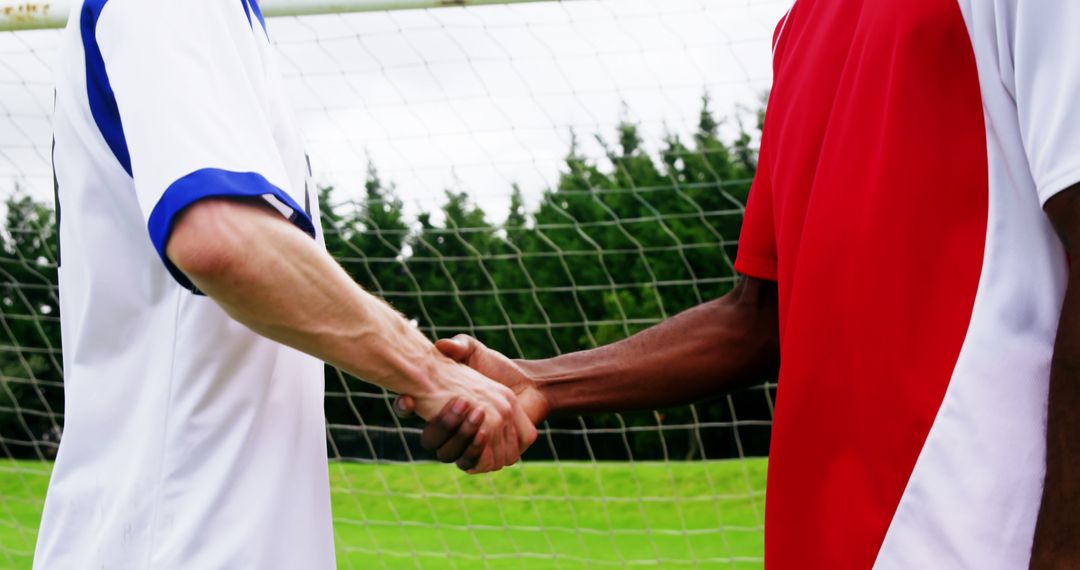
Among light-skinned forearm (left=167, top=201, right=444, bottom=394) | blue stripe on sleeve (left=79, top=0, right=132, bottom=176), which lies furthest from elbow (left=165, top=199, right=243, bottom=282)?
blue stripe on sleeve (left=79, top=0, right=132, bottom=176)

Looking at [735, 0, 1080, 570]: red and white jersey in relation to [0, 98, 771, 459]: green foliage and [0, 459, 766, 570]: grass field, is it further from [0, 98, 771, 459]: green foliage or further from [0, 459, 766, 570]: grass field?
[0, 459, 766, 570]: grass field

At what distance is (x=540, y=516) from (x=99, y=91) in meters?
5.18

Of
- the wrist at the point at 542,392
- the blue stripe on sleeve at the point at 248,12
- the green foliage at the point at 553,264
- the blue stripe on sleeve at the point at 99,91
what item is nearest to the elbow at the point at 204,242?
the blue stripe on sleeve at the point at 99,91

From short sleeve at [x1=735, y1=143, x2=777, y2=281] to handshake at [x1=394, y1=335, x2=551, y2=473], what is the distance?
18.5 inches

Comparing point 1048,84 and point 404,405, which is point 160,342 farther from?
point 1048,84

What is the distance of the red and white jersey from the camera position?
3.46 feet

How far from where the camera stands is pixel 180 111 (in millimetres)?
1205

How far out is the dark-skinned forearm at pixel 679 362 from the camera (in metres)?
1.77

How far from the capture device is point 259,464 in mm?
1323

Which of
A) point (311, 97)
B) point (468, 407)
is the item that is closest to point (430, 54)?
point (311, 97)

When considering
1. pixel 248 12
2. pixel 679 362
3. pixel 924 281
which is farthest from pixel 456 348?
pixel 924 281

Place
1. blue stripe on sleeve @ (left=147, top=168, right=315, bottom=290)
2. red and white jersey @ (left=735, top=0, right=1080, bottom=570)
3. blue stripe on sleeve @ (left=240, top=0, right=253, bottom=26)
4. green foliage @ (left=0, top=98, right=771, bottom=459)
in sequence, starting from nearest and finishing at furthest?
red and white jersey @ (left=735, top=0, right=1080, bottom=570)
blue stripe on sleeve @ (left=147, top=168, right=315, bottom=290)
blue stripe on sleeve @ (left=240, top=0, right=253, bottom=26)
green foliage @ (left=0, top=98, right=771, bottom=459)

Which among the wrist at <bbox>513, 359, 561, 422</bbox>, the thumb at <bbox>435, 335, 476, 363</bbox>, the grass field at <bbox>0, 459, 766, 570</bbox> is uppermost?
the thumb at <bbox>435, 335, 476, 363</bbox>

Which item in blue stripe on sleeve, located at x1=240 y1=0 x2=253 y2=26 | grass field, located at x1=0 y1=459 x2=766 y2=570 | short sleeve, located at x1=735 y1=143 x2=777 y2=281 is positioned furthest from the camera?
grass field, located at x1=0 y1=459 x2=766 y2=570
